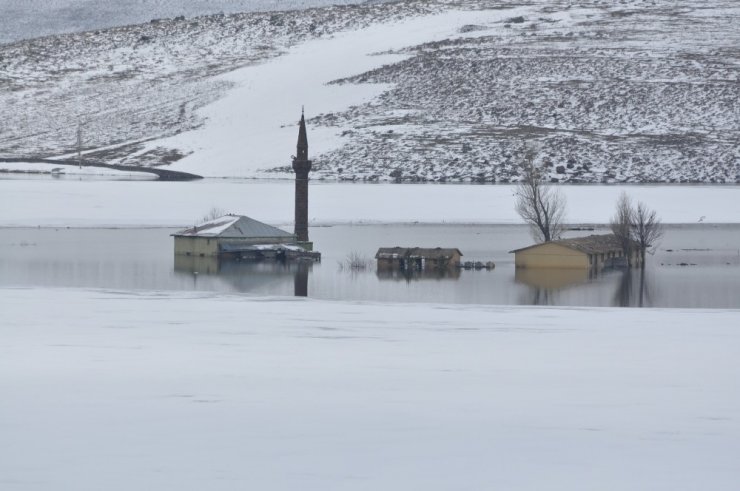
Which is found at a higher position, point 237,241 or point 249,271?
point 237,241

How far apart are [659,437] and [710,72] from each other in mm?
105766

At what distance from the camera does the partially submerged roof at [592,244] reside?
43.3 metres

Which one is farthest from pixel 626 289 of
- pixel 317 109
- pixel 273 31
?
pixel 273 31

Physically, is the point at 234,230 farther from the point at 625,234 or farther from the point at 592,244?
the point at 625,234

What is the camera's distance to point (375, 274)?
3950 centimetres

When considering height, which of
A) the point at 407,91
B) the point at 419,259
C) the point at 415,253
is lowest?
the point at 419,259

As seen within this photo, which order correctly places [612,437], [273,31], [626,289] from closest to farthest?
[612,437] < [626,289] < [273,31]

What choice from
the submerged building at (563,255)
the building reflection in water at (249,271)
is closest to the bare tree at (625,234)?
the submerged building at (563,255)

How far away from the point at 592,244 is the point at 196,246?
44.2ft

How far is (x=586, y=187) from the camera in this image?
79375 millimetres

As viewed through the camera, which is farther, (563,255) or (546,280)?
(563,255)

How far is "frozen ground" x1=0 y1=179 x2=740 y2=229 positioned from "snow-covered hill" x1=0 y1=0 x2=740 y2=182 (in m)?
10.4

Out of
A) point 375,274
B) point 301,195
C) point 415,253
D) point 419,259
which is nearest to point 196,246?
point 301,195

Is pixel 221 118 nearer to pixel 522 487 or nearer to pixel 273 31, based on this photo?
pixel 273 31
